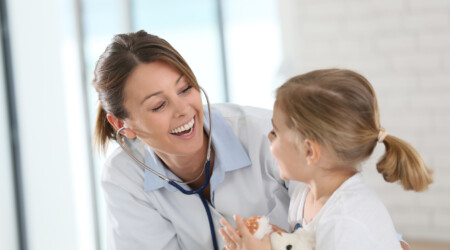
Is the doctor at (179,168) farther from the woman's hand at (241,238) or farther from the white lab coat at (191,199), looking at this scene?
the woman's hand at (241,238)

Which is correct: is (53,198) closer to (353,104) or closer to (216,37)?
(216,37)

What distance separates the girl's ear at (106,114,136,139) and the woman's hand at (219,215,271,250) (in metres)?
0.45

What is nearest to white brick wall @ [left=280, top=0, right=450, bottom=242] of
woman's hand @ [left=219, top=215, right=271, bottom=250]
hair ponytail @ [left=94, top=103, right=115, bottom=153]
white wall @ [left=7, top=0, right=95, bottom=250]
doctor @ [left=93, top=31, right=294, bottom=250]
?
white wall @ [left=7, top=0, right=95, bottom=250]

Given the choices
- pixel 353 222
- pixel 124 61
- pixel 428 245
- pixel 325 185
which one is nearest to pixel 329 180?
pixel 325 185

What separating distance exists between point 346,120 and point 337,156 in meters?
0.10

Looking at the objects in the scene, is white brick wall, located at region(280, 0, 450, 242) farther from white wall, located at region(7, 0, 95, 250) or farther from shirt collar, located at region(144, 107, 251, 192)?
shirt collar, located at region(144, 107, 251, 192)

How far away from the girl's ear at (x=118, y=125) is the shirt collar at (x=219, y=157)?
102 mm

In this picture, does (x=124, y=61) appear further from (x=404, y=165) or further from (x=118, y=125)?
(x=404, y=165)

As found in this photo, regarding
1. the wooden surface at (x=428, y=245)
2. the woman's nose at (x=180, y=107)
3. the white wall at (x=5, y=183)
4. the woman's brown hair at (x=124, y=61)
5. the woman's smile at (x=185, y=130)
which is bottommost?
the wooden surface at (x=428, y=245)

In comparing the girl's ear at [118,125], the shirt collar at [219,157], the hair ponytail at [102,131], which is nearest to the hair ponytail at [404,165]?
the shirt collar at [219,157]

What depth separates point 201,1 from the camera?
13.9 ft

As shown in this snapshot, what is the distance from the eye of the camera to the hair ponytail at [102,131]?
1.78 meters

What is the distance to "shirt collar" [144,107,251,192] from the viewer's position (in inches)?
67.9

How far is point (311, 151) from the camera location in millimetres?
1441
